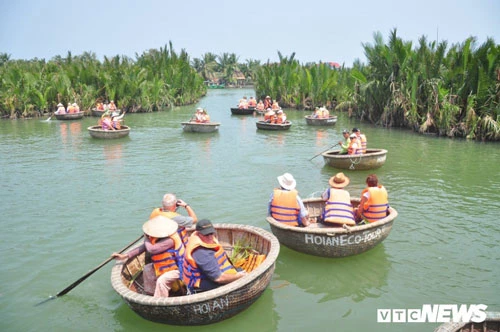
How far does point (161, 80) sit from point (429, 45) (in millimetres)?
23741

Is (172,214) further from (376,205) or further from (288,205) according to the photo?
(376,205)

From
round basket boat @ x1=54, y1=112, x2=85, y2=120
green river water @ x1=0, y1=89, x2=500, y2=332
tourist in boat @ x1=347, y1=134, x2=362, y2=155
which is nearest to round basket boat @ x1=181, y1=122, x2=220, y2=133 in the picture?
green river water @ x1=0, y1=89, x2=500, y2=332

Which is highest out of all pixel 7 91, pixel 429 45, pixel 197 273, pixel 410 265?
pixel 429 45

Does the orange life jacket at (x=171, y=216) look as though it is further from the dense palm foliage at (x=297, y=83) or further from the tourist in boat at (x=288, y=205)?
the dense palm foliage at (x=297, y=83)

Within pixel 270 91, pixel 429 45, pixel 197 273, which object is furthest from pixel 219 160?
pixel 270 91

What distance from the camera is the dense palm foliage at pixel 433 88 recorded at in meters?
19.4

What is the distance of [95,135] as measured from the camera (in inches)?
817

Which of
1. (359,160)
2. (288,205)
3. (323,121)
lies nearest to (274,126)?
(323,121)

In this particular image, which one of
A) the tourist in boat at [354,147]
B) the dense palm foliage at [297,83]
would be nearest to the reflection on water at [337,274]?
the tourist in boat at [354,147]

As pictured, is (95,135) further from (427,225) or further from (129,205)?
(427,225)

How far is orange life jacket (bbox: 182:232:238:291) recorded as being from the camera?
5.38m

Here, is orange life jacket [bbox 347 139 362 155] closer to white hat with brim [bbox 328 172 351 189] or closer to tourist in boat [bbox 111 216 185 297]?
white hat with brim [bbox 328 172 351 189]

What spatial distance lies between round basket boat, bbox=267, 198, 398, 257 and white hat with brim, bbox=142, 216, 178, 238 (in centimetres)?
212

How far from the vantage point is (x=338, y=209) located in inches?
300
